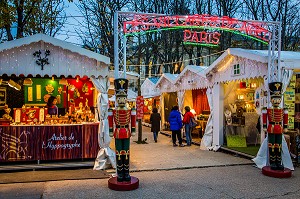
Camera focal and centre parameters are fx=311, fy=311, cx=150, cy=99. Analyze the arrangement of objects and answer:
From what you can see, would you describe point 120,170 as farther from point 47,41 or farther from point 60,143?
point 47,41

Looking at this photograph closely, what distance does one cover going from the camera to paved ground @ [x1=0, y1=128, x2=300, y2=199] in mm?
6086

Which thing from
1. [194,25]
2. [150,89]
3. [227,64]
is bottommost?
[150,89]

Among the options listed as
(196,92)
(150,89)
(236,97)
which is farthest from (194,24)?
(150,89)

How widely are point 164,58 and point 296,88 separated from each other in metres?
16.5

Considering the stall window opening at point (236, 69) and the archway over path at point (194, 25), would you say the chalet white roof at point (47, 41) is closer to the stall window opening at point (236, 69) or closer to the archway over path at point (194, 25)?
the archway over path at point (194, 25)

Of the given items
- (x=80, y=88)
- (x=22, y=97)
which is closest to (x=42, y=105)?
(x=22, y=97)

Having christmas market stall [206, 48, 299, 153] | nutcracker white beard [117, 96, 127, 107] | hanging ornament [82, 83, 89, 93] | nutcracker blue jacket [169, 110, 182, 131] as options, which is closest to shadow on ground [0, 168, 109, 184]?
nutcracker white beard [117, 96, 127, 107]

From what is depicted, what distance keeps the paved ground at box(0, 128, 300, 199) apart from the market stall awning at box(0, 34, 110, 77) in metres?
3.00

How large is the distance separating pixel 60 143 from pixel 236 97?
23.8 ft

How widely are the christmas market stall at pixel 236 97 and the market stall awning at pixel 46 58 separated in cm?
440

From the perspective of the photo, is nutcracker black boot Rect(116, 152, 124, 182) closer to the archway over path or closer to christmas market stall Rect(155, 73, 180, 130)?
the archway over path

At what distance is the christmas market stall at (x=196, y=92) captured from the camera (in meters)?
13.3

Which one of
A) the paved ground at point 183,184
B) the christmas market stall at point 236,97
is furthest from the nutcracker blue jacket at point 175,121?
the paved ground at point 183,184

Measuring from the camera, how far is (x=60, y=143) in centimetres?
862
